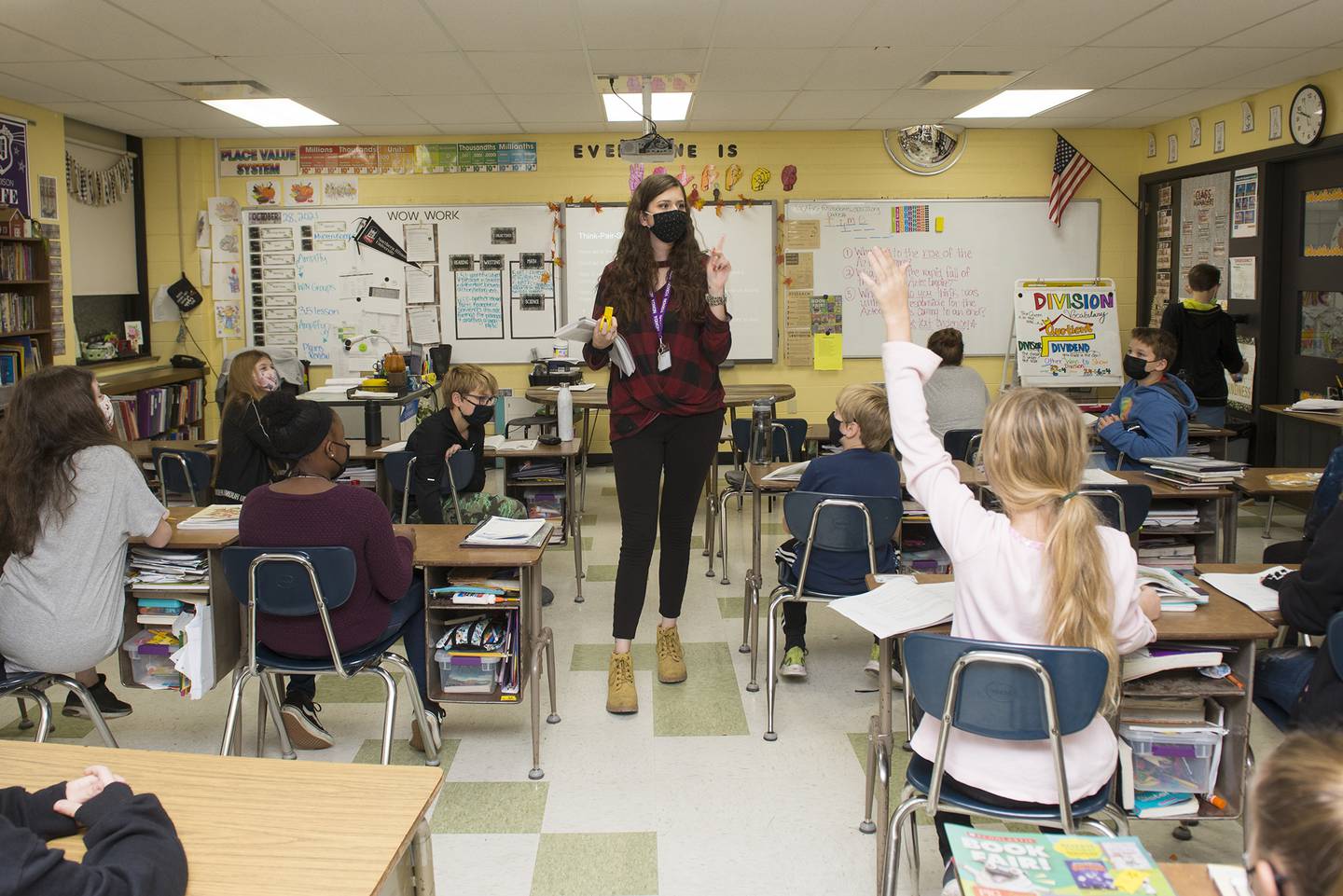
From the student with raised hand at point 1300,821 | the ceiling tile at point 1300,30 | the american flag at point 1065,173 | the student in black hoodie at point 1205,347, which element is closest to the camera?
the student with raised hand at point 1300,821

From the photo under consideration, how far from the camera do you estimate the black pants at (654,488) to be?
3.45 m

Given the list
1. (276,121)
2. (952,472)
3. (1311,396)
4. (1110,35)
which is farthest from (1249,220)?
(276,121)

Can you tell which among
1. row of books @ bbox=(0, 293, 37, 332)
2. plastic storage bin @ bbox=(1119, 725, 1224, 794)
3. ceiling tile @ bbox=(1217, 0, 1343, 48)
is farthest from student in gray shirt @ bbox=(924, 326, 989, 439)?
row of books @ bbox=(0, 293, 37, 332)

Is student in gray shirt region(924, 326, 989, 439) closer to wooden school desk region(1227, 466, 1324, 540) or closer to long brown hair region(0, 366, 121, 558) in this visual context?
wooden school desk region(1227, 466, 1324, 540)

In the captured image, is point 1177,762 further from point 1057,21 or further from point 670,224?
point 1057,21

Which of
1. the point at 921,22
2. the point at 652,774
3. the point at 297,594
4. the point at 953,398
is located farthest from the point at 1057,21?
the point at 297,594

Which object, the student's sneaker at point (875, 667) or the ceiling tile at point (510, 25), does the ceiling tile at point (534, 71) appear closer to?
the ceiling tile at point (510, 25)

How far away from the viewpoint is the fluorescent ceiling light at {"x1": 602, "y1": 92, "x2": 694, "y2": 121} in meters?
6.55

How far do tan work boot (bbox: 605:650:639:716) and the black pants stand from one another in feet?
0.29

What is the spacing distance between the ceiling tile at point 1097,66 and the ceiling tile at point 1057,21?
1.08ft

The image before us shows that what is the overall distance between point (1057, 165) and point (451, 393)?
563cm

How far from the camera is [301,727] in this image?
3244mm

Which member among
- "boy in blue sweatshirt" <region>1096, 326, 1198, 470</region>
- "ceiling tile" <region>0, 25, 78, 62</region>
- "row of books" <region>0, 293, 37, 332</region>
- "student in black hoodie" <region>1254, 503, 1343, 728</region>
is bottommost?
"student in black hoodie" <region>1254, 503, 1343, 728</region>

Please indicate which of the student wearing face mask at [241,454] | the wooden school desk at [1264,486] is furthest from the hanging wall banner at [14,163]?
the wooden school desk at [1264,486]
